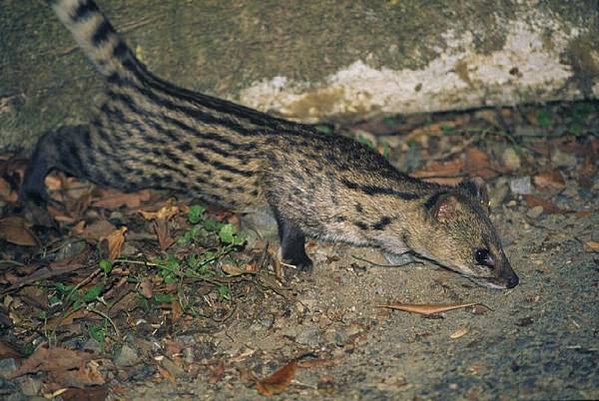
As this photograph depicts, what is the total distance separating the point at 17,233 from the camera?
6539 mm

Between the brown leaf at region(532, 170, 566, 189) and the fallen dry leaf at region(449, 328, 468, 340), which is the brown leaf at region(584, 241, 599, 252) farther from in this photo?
the fallen dry leaf at region(449, 328, 468, 340)

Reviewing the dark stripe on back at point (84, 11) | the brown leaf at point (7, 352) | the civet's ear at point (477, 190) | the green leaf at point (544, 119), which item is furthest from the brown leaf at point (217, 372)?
the green leaf at point (544, 119)

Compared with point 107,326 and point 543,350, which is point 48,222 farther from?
point 543,350

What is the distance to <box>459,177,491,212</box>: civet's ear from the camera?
6266 mm

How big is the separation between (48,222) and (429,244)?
2.72 metres

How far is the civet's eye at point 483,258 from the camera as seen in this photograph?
5.97 meters

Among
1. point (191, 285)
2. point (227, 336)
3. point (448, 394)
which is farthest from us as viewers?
Result: point (191, 285)

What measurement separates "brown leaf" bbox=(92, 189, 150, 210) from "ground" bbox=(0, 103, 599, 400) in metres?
0.02

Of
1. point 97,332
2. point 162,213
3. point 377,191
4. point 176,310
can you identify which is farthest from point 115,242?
point 377,191

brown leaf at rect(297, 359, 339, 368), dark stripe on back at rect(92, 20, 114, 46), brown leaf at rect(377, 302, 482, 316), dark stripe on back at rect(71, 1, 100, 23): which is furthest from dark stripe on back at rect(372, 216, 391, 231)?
dark stripe on back at rect(71, 1, 100, 23)

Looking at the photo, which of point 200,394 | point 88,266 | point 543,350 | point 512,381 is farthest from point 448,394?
point 88,266

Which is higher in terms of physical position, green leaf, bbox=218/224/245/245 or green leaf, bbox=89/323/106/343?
green leaf, bbox=89/323/106/343

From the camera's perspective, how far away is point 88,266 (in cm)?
616

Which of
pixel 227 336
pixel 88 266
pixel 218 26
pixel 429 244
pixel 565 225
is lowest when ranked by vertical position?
pixel 565 225
